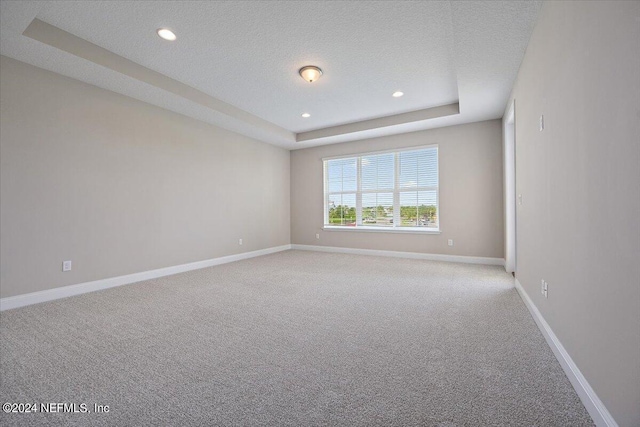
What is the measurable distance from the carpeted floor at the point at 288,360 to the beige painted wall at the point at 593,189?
1.17 feet

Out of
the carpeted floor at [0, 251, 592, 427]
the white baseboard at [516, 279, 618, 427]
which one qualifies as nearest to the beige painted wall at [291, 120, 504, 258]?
the carpeted floor at [0, 251, 592, 427]

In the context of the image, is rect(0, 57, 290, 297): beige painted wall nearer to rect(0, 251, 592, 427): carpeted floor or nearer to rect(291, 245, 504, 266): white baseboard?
rect(0, 251, 592, 427): carpeted floor

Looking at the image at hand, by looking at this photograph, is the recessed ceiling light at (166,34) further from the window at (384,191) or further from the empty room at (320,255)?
the window at (384,191)

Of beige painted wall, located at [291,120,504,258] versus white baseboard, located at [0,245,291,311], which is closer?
white baseboard, located at [0,245,291,311]

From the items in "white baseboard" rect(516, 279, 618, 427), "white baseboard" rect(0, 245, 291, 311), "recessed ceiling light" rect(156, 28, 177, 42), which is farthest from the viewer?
"white baseboard" rect(0, 245, 291, 311)

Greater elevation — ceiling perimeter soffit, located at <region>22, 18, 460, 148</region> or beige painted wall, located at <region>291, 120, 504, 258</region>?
ceiling perimeter soffit, located at <region>22, 18, 460, 148</region>

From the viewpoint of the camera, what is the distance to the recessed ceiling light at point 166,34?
2619mm

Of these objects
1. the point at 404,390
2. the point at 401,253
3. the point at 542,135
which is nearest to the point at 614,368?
the point at 404,390

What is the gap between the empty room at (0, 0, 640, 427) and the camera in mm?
1305

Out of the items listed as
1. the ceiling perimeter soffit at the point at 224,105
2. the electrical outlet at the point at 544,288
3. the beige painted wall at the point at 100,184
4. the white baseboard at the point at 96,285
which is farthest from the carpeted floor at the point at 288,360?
the ceiling perimeter soffit at the point at 224,105

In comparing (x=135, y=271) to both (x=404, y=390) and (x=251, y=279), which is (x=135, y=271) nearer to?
(x=251, y=279)

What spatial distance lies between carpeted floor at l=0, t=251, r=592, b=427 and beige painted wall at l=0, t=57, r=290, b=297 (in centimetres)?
59

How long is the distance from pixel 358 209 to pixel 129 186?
426 cm

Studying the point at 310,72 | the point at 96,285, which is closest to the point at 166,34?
the point at 310,72
